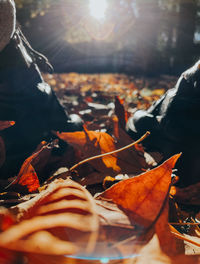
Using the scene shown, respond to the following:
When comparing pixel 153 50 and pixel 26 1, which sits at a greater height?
pixel 26 1

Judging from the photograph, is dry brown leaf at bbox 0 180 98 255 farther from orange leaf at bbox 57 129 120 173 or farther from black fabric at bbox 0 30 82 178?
black fabric at bbox 0 30 82 178

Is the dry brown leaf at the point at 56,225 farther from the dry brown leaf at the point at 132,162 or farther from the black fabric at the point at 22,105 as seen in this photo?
the black fabric at the point at 22,105

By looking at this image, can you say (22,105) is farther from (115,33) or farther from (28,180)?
(115,33)

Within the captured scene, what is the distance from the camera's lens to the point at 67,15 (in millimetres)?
10359

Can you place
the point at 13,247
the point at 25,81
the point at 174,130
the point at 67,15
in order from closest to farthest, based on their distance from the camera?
the point at 13,247 < the point at 174,130 < the point at 25,81 < the point at 67,15

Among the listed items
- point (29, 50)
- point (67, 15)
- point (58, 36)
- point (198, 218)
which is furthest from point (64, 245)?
point (58, 36)

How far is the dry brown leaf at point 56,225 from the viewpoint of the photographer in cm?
46

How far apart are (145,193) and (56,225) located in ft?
0.80

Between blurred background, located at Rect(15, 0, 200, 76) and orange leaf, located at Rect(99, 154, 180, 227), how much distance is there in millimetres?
5873

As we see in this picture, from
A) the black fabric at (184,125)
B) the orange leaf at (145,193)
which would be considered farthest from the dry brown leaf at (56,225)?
the black fabric at (184,125)

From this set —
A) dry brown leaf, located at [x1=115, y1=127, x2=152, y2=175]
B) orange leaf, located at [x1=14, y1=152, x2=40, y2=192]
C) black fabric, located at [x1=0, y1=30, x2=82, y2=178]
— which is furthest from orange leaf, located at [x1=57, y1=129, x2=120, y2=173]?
black fabric, located at [x1=0, y1=30, x2=82, y2=178]

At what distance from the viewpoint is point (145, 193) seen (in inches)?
24.5

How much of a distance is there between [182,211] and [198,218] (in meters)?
0.07

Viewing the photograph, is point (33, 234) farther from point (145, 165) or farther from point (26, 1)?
point (26, 1)
